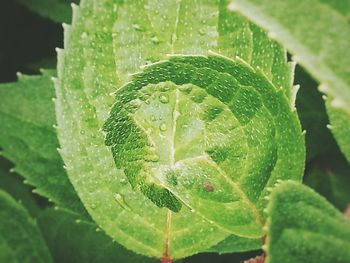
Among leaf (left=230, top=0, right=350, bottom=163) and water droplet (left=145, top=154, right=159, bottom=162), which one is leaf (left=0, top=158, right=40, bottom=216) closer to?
water droplet (left=145, top=154, right=159, bottom=162)

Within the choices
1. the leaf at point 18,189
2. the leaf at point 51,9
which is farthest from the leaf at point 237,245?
the leaf at point 51,9

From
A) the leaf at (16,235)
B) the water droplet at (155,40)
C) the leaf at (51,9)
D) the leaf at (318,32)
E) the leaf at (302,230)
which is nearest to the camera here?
the leaf at (318,32)

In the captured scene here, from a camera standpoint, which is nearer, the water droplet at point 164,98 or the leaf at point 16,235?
the water droplet at point 164,98

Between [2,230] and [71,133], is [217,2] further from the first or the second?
[2,230]

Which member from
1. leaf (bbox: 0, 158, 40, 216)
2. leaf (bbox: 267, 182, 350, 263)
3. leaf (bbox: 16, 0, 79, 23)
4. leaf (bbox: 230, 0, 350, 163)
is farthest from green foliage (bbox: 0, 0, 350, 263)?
leaf (bbox: 16, 0, 79, 23)

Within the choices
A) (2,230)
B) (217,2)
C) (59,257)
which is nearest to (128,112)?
(217,2)

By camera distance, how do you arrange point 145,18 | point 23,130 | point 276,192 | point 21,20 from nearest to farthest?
point 276,192 < point 145,18 < point 23,130 < point 21,20

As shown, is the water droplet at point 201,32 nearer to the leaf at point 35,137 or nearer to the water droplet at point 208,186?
the water droplet at point 208,186
